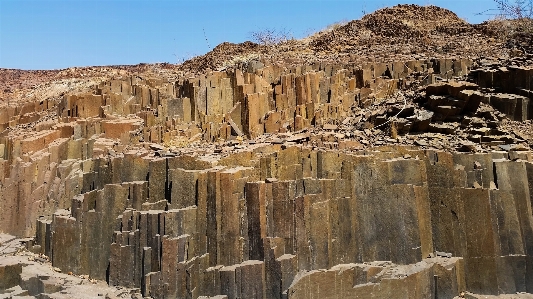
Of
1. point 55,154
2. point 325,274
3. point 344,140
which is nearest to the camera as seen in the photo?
point 325,274

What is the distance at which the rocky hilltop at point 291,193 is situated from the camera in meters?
6.96

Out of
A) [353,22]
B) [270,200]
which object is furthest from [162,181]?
[353,22]

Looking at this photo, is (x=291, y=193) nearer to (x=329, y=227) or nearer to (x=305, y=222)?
(x=305, y=222)

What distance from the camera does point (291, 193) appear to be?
23.4 feet

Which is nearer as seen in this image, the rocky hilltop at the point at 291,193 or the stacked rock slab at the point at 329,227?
the stacked rock slab at the point at 329,227

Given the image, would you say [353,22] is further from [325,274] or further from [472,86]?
[325,274]

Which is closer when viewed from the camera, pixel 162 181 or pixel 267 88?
pixel 162 181

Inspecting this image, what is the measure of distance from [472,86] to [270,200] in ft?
17.1

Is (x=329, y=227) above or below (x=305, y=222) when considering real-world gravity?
below

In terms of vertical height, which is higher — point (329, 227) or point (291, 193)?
point (291, 193)

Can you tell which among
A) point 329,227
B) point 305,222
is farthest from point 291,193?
point 329,227

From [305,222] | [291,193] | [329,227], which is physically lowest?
[329,227]

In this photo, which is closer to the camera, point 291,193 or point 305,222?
point 305,222

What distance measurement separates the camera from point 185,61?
21.3 meters
